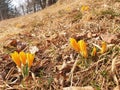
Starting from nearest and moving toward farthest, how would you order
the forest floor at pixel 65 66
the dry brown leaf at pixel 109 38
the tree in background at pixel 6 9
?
the forest floor at pixel 65 66 < the dry brown leaf at pixel 109 38 < the tree in background at pixel 6 9

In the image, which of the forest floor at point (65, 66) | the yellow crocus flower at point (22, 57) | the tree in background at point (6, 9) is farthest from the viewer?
the tree in background at point (6, 9)

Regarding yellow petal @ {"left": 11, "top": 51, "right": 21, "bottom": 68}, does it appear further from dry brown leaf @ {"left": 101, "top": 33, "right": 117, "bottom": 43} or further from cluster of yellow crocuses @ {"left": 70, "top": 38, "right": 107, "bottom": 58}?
dry brown leaf @ {"left": 101, "top": 33, "right": 117, "bottom": 43}

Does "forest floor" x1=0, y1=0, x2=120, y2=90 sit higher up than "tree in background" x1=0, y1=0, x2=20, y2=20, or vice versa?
"forest floor" x1=0, y1=0, x2=120, y2=90

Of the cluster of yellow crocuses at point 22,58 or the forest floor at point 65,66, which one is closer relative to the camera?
the forest floor at point 65,66

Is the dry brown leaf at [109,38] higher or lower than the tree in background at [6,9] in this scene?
higher

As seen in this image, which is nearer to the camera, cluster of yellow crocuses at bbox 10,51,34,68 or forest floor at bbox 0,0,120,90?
forest floor at bbox 0,0,120,90

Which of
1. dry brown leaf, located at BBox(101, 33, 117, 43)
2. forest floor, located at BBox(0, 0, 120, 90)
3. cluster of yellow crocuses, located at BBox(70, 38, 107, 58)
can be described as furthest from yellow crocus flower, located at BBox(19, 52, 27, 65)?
dry brown leaf, located at BBox(101, 33, 117, 43)

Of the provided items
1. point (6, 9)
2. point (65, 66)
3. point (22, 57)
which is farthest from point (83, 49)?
point (6, 9)

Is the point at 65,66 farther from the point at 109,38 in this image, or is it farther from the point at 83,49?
the point at 109,38

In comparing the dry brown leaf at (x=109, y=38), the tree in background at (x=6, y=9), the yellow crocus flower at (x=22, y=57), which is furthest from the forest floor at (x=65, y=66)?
the tree in background at (x=6, y=9)

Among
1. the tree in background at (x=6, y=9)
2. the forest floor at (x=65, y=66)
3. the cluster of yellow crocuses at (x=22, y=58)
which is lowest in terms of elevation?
the tree in background at (x=6, y=9)

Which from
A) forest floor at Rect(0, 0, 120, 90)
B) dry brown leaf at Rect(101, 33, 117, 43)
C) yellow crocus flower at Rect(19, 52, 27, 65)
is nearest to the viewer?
forest floor at Rect(0, 0, 120, 90)

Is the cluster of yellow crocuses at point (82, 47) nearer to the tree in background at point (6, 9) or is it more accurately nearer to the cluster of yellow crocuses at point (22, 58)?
the cluster of yellow crocuses at point (22, 58)
